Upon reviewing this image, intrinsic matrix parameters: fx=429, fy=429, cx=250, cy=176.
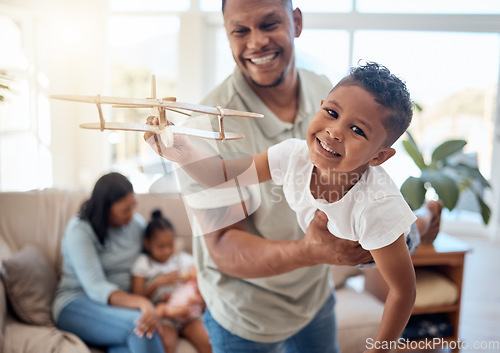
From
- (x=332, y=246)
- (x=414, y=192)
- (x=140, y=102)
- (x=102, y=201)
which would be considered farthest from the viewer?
(x=102, y=201)

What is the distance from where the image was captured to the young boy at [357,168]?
43 cm

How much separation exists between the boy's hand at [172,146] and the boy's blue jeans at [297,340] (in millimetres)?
398

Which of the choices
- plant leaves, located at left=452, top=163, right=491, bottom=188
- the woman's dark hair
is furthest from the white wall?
plant leaves, located at left=452, top=163, right=491, bottom=188

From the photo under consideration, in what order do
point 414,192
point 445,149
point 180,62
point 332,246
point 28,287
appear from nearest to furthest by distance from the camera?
Answer: point 332,246, point 414,192, point 445,149, point 28,287, point 180,62

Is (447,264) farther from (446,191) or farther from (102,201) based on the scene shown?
(102,201)

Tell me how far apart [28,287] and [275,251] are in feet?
3.99

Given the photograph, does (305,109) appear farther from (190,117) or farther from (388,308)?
(388,308)

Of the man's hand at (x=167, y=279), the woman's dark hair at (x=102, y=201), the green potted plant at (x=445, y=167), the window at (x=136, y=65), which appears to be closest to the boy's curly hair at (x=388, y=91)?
the window at (x=136, y=65)

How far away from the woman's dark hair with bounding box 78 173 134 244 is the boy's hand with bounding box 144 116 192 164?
3.96ft

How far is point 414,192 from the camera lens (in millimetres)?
737

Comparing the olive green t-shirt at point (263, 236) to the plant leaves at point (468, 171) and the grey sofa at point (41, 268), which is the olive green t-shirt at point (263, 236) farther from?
the plant leaves at point (468, 171)

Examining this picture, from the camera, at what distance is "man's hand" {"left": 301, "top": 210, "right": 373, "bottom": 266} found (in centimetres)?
52

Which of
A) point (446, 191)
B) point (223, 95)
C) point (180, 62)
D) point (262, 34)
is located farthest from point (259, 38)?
point (180, 62)

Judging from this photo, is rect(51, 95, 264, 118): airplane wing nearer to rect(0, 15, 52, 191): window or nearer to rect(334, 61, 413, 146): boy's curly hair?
rect(334, 61, 413, 146): boy's curly hair
